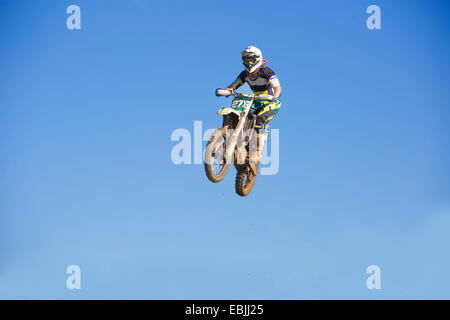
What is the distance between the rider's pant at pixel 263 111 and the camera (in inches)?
826

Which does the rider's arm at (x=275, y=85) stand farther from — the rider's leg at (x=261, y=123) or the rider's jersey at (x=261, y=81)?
the rider's leg at (x=261, y=123)

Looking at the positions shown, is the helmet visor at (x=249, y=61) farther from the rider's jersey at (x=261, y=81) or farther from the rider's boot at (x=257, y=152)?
the rider's boot at (x=257, y=152)

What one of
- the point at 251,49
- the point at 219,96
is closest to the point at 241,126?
the point at 219,96

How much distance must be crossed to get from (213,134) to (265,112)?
9.67 feet

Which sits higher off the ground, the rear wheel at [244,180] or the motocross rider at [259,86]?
the motocross rider at [259,86]

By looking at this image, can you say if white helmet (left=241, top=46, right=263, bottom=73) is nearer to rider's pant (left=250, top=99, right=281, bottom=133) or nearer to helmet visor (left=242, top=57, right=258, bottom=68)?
helmet visor (left=242, top=57, right=258, bottom=68)

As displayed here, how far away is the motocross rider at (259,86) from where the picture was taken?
20703 millimetres

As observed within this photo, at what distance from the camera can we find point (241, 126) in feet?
65.9

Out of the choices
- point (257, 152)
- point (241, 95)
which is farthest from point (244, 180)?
point (241, 95)

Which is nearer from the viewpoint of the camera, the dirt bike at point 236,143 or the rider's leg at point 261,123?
the dirt bike at point 236,143

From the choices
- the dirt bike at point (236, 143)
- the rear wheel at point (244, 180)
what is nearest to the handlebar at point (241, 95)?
the dirt bike at point (236, 143)

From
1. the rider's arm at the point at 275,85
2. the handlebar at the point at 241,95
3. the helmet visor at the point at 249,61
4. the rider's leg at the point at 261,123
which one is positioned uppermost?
the helmet visor at the point at 249,61

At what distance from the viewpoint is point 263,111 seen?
2092cm

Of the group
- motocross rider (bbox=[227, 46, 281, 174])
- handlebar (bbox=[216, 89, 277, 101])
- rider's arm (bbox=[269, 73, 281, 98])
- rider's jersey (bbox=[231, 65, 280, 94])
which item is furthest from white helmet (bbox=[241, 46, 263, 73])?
handlebar (bbox=[216, 89, 277, 101])
